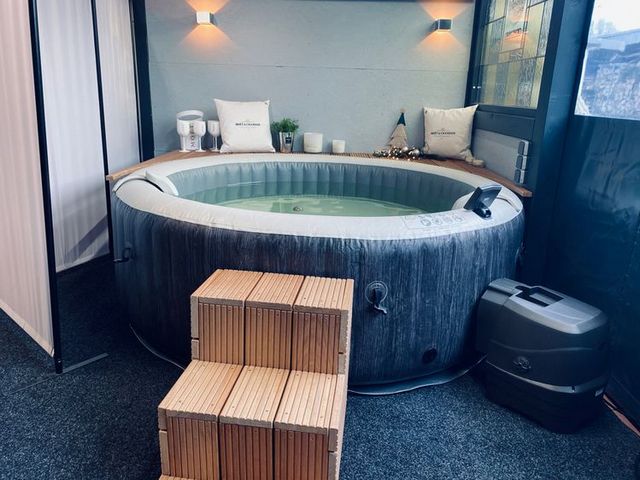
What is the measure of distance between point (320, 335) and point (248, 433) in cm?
35

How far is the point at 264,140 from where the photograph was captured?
3.90 meters

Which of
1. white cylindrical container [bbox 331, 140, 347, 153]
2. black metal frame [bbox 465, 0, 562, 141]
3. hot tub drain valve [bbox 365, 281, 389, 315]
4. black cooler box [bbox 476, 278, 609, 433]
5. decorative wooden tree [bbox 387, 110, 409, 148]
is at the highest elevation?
black metal frame [bbox 465, 0, 562, 141]

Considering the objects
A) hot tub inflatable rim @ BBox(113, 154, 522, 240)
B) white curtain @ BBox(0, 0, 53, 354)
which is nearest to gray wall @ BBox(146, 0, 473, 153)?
hot tub inflatable rim @ BBox(113, 154, 522, 240)

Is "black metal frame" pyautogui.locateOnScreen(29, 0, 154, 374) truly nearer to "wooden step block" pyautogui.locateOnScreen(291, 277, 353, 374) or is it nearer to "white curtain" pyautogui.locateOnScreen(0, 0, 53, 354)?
"white curtain" pyautogui.locateOnScreen(0, 0, 53, 354)

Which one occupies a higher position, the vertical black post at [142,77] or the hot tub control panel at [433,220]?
the vertical black post at [142,77]

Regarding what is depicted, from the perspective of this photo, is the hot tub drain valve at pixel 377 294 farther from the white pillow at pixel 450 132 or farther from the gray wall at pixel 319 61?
the gray wall at pixel 319 61

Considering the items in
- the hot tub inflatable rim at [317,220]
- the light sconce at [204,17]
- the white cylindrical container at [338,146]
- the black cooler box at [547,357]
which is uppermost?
the light sconce at [204,17]

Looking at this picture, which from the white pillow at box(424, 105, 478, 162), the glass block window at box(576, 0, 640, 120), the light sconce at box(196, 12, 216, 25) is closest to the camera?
the glass block window at box(576, 0, 640, 120)

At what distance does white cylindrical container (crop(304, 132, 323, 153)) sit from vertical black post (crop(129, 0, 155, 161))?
1.33 meters

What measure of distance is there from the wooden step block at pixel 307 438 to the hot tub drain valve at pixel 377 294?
1.75 feet

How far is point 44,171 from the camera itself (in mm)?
1753

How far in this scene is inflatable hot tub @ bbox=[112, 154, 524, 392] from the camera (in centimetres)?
174

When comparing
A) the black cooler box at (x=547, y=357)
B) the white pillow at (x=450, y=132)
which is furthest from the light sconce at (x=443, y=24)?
the black cooler box at (x=547, y=357)

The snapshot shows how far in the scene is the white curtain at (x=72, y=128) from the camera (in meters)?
2.81
